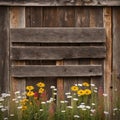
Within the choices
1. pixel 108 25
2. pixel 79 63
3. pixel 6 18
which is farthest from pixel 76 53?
pixel 6 18

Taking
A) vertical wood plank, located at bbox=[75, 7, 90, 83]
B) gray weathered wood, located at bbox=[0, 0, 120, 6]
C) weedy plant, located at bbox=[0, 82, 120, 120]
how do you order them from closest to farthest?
weedy plant, located at bbox=[0, 82, 120, 120] < gray weathered wood, located at bbox=[0, 0, 120, 6] < vertical wood plank, located at bbox=[75, 7, 90, 83]

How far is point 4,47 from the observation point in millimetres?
6715

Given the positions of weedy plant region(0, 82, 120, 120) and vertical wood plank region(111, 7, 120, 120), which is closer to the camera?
weedy plant region(0, 82, 120, 120)

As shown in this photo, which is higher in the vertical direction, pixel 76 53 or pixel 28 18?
pixel 28 18

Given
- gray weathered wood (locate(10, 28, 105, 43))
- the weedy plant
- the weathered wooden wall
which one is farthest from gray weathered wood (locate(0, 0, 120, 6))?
the weedy plant

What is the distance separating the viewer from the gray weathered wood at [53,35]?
Answer: 6.64 m

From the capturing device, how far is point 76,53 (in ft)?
21.9

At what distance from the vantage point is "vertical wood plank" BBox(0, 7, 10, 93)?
6.69m

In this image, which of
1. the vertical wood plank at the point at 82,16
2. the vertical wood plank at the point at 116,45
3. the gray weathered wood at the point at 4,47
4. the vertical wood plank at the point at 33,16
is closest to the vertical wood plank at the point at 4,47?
the gray weathered wood at the point at 4,47

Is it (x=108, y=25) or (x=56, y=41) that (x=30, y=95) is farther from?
(x=108, y=25)

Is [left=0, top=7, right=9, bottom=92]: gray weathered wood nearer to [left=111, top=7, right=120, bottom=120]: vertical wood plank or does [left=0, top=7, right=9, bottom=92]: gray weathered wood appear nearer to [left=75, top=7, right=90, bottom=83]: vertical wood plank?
[left=75, top=7, right=90, bottom=83]: vertical wood plank

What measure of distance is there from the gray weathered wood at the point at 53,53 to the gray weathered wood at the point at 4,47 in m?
0.13

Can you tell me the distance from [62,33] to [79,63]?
1.59 feet

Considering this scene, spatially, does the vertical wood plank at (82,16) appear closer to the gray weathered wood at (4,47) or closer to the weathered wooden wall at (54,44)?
the weathered wooden wall at (54,44)
